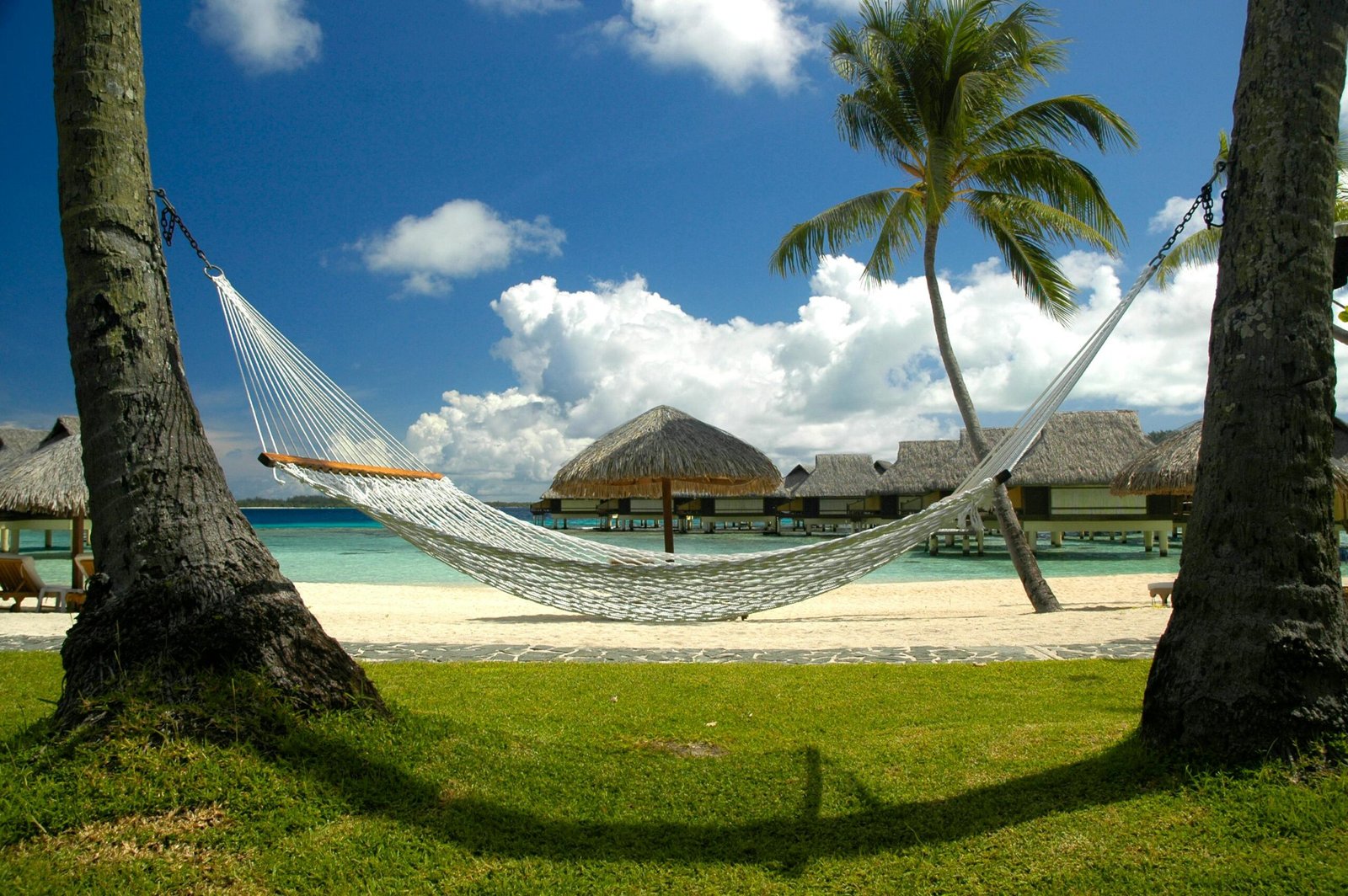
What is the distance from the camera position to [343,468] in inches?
103

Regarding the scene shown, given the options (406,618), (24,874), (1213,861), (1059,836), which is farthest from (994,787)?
(406,618)

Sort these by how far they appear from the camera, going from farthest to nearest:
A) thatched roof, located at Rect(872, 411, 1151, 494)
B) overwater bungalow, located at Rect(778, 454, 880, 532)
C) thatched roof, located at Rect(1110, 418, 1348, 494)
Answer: overwater bungalow, located at Rect(778, 454, 880, 532) < thatched roof, located at Rect(872, 411, 1151, 494) < thatched roof, located at Rect(1110, 418, 1348, 494)

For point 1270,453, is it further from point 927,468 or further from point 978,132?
point 927,468

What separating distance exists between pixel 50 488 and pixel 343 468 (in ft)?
27.5

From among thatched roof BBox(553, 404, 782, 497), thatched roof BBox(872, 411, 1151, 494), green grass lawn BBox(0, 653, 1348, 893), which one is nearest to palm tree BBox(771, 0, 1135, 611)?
thatched roof BBox(553, 404, 782, 497)

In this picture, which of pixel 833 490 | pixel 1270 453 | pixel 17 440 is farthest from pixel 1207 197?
pixel 833 490

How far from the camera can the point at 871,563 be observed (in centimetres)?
244

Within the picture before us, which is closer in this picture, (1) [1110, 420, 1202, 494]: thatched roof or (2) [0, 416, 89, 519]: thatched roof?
(2) [0, 416, 89, 519]: thatched roof

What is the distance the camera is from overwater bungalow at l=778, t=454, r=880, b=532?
23.5m

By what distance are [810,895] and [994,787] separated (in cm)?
60

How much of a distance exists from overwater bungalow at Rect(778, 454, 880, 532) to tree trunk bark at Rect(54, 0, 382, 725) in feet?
71.4

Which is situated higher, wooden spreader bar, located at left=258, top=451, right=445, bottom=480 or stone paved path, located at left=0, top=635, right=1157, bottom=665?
wooden spreader bar, located at left=258, top=451, right=445, bottom=480

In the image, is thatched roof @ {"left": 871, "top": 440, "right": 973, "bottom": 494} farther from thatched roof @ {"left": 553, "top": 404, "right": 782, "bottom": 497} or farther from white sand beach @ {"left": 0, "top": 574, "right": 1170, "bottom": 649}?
thatched roof @ {"left": 553, "top": 404, "right": 782, "bottom": 497}

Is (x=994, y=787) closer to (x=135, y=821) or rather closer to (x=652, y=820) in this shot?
(x=652, y=820)
